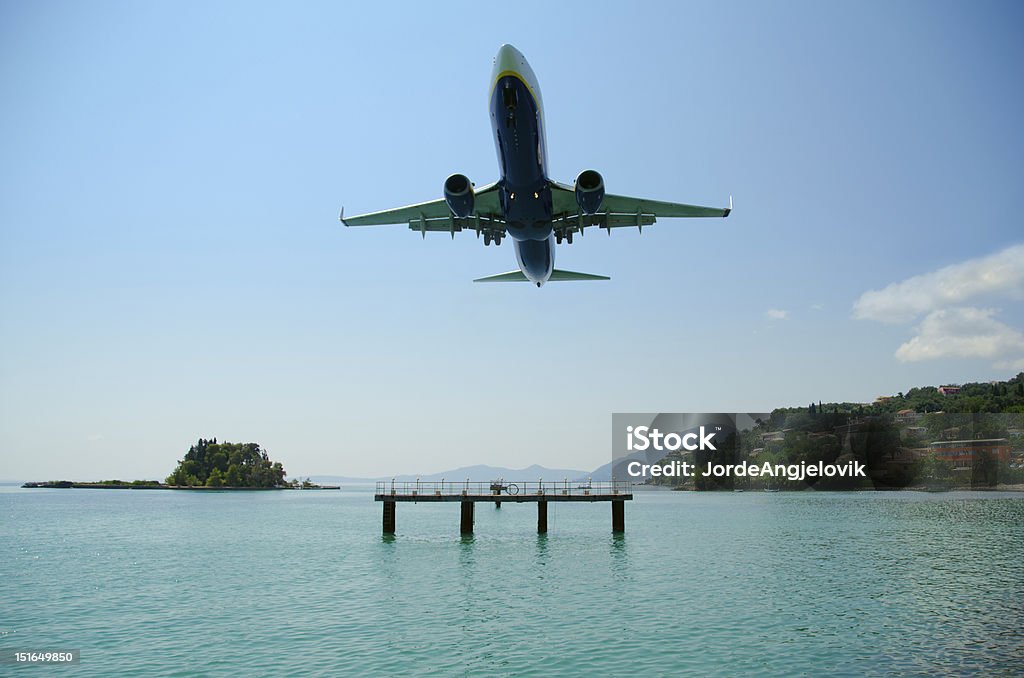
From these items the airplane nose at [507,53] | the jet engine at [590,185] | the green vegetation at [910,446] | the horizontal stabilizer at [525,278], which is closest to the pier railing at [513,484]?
the horizontal stabilizer at [525,278]

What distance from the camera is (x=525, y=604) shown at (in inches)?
1245

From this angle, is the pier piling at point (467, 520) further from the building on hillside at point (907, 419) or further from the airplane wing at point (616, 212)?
the building on hillside at point (907, 419)

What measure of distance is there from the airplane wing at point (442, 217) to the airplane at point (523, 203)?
0.05m

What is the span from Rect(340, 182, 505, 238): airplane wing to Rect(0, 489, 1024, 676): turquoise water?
1898cm

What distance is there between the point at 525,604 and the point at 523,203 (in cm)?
1850

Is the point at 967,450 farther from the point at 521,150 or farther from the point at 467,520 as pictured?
the point at 521,150

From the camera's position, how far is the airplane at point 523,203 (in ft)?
94.0

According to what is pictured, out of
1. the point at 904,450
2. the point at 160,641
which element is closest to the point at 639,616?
the point at 160,641

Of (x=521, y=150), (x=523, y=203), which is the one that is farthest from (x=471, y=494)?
(x=521, y=150)

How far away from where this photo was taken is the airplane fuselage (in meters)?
28.2

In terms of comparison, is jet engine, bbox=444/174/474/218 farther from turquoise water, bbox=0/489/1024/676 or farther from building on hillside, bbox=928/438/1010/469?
building on hillside, bbox=928/438/1010/469

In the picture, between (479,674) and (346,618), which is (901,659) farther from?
(346,618)

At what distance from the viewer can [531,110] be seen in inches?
1129

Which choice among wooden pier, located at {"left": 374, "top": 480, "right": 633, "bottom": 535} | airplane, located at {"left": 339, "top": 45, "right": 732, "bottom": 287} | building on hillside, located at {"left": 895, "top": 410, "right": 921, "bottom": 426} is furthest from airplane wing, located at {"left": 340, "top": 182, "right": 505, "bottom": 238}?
building on hillside, located at {"left": 895, "top": 410, "right": 921, "bottom": 426}
